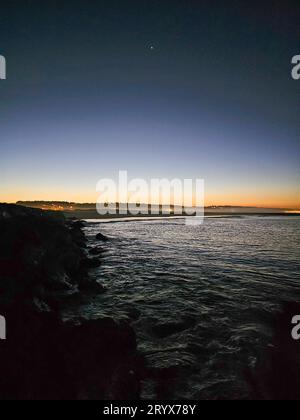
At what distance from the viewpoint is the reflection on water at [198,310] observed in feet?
23.2

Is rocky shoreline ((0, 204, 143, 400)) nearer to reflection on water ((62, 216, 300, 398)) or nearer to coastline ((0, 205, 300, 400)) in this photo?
coastline ((0, 205, 300, 400))

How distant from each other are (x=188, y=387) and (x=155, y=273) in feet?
38.8

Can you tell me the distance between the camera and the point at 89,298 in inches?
504

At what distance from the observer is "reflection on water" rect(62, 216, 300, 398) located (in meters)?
7.08

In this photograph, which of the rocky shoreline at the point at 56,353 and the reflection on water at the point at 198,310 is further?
the reflection on water at the point at 198,310

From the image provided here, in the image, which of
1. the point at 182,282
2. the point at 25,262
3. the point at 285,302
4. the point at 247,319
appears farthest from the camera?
the point at 182,282

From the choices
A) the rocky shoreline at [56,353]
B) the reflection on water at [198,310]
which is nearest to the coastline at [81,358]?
the rocky shoreline at [56,353]

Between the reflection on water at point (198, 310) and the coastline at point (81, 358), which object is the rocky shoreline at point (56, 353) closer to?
the coastline at point (81, 358)

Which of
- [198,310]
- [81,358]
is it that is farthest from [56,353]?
[198,310]

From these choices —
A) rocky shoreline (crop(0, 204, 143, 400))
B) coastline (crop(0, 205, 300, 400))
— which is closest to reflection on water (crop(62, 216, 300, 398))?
coastline (crop(0, 205, 300, 400))

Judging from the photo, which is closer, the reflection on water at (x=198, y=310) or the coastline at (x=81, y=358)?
the coastline at (x=81, y=358)

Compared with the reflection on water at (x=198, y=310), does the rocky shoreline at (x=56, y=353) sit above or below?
above
